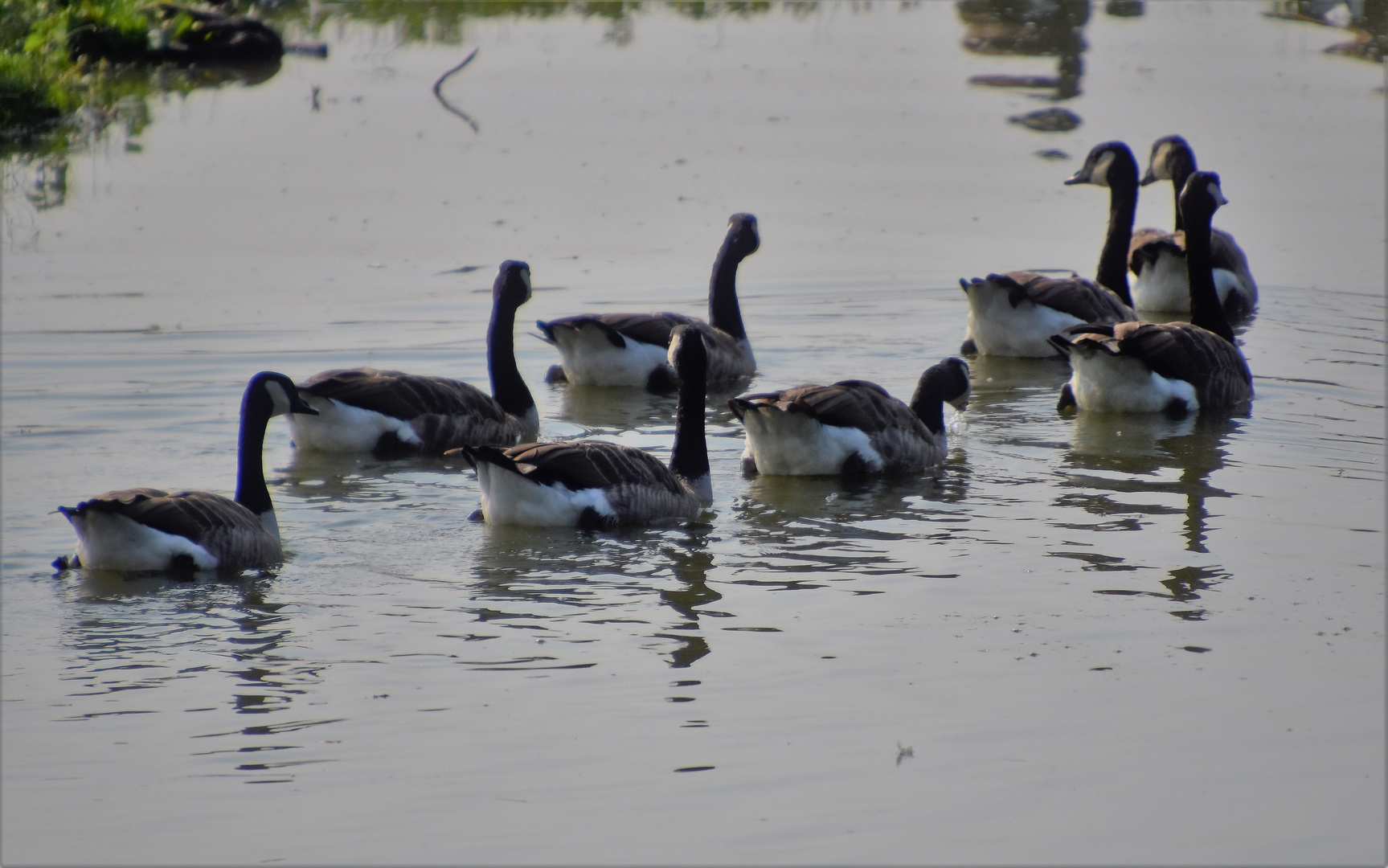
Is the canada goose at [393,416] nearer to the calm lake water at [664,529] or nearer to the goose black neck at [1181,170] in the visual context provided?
the calm lake water at [664,529]

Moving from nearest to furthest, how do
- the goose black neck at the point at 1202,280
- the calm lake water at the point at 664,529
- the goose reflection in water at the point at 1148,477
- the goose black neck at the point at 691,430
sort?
the calm lake water at the point at 664,529, the goose reflection in water at the point at 1148,477, the goose black neck at the point at 691,430, the goose black neck at the point at 1202,280

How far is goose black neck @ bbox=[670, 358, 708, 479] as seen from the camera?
916cm

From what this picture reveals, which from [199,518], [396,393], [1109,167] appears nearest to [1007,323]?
[1109,167]

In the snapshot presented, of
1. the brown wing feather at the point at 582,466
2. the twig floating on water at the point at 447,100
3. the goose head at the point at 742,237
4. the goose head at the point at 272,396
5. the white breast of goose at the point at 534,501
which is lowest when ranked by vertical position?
the white breast of goose at the point at 534,501

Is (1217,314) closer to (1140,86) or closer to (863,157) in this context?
(863,157)

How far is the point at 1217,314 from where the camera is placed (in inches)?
498

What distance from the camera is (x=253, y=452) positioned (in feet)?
26.7

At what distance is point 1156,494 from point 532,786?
5.11 metres

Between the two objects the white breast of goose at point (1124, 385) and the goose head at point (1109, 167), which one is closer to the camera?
the white breast of goose at point (1124, 385)

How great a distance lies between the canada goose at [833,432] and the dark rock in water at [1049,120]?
11.6 metres

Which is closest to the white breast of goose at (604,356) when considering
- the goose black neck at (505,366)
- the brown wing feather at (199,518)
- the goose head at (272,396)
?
the goose black neck at (505,366)

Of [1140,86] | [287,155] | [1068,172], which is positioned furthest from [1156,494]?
[1140,86]

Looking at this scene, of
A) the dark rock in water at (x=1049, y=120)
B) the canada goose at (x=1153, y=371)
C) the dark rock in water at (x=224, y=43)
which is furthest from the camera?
the dark rock in water at (x=224, y=43)

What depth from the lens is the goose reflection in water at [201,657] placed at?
219 inches
